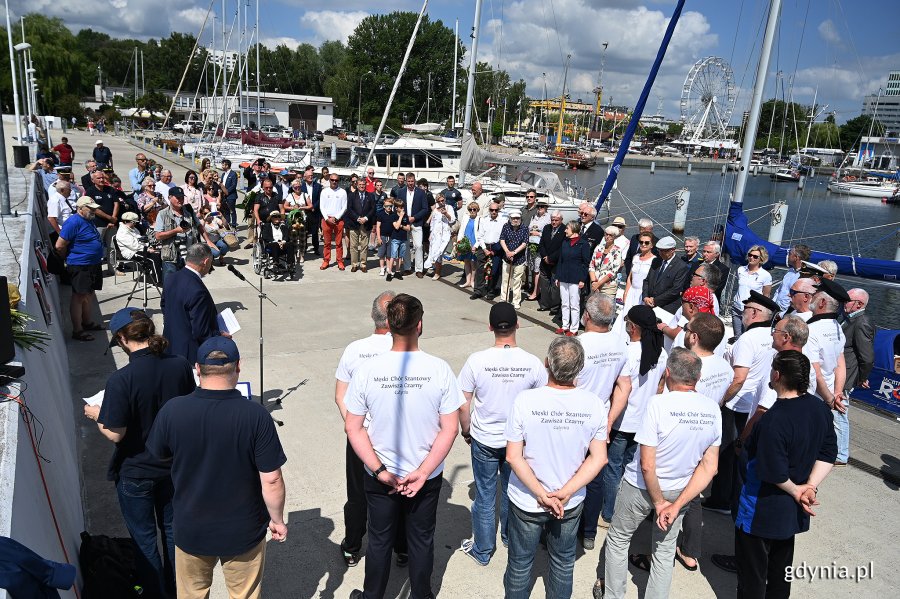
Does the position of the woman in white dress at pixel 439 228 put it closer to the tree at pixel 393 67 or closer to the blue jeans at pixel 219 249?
the blue jeans at pixel 219 249

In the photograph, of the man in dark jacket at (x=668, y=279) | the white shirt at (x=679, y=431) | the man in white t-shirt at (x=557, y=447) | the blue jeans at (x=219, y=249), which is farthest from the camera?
the blue jeans at (x=219, y=249)

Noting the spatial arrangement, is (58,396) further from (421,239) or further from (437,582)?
(421,239)

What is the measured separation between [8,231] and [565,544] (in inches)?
278

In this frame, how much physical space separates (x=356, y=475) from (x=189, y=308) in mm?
2368

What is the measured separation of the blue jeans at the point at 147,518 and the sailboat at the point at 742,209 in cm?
788

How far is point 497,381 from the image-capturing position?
3.98 meters

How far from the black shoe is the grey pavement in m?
0.06

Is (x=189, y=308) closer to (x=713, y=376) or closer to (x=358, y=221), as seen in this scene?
(x=713, y=376)

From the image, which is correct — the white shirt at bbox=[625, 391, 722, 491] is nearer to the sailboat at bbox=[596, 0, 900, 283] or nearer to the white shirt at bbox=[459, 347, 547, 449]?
the white shirt at bbox=[459, 347, 547, 449]

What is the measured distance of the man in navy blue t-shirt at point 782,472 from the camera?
3.45m

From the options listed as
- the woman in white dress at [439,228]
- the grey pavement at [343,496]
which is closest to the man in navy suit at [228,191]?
the woman in white dress at [439,228]

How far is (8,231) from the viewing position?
691cm

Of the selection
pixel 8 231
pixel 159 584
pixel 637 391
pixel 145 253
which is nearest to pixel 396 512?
pixel 159 584

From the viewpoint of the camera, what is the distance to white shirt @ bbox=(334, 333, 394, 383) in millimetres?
3922
